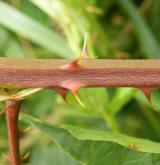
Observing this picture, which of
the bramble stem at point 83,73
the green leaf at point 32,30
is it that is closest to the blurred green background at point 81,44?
the green leaf at point 32,30

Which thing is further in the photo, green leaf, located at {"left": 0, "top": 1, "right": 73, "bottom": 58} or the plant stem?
green leaf, located at {"left": 0, "top": 1, "right": 73, "bottom": 58}

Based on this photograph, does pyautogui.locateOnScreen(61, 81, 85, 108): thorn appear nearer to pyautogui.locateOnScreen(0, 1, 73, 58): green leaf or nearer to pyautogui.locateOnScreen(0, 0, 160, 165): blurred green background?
pyautogui.locateOnScreen(0, 0, 160, 165): blurred green background

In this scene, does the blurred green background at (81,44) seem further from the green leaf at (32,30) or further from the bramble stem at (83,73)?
the bramble stem at (83,73)

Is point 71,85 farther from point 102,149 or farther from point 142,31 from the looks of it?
point 142,31

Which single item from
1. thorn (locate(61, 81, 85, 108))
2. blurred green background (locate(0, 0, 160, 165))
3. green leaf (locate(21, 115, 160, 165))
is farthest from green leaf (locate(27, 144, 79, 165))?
thorn (locate(61, 81, 85, 108))

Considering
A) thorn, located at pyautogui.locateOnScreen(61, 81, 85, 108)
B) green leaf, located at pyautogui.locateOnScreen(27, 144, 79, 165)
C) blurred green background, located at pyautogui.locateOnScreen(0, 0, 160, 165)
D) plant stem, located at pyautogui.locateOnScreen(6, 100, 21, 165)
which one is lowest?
plant stem, located at pyautogui.locateOnScreen(6, 100, 21, 165)

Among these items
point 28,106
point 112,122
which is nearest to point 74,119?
point 28,106

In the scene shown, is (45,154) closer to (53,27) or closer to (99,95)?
(99,95)

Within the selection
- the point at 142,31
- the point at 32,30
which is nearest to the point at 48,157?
the point at 32,30
